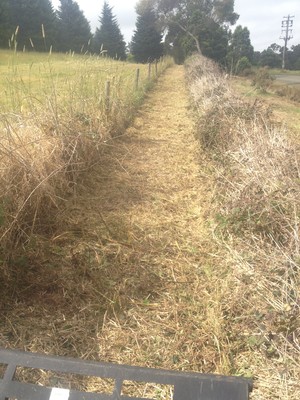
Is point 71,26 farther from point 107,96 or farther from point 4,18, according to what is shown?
point 107,96

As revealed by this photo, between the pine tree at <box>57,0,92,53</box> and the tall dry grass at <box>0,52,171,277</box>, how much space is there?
116ft

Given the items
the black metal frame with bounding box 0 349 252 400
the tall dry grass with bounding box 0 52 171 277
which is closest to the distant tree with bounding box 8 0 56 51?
the tall dry grass with bounding box 0 52 171 277

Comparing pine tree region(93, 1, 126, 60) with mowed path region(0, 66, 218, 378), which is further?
pine tree region(93, 1, 126, 60)

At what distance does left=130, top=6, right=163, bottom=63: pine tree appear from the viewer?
40531 millimetres

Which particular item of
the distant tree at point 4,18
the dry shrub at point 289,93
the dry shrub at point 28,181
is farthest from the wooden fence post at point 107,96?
the distant tree at point 4,18

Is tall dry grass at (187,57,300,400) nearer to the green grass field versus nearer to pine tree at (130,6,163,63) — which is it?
the green grass field

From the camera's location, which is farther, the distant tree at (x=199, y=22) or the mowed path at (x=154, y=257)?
the distant tree at (x=199, y=22)

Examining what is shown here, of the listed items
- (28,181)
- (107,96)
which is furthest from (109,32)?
(28,181)

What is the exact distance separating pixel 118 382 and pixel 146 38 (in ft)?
142

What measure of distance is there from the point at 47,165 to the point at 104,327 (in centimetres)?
161

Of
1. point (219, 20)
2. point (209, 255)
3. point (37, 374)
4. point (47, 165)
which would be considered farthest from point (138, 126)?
point (219, 20)

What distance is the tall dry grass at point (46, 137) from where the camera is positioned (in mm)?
2695

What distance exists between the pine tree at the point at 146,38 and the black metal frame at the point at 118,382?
1644 inches

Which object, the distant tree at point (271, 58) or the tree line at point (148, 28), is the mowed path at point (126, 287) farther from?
the distant tree at point (271, 58)
